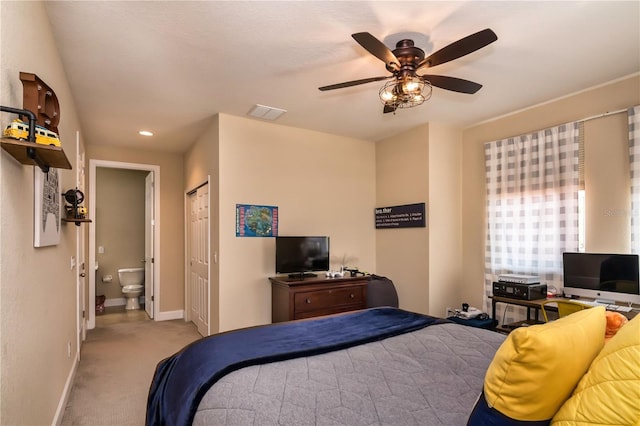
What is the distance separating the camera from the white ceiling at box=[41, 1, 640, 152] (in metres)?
2.12

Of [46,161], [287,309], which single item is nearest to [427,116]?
[287,309]

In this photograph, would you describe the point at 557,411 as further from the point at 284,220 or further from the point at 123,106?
the point at 123,106

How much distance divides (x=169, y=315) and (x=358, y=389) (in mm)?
4871

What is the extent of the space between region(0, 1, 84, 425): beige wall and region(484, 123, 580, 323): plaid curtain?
413cm

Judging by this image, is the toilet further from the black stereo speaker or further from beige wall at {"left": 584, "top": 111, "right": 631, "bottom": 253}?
beige wall at {"left": 584, "top": 111, "right": 631, "bottom": 253}

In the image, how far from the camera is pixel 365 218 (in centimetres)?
498

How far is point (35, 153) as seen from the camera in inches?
56.5

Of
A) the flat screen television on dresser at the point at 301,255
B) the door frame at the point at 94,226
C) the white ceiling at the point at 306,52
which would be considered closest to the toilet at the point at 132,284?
the door frame at the point at 94,226

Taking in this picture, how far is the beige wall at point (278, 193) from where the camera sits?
3.91 meters

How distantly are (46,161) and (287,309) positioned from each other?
8.76 feet

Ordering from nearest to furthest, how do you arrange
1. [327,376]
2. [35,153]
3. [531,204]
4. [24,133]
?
[24,133] → [35,153] → [327,376] → [531,204]

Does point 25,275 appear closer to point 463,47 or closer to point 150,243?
point 463,47

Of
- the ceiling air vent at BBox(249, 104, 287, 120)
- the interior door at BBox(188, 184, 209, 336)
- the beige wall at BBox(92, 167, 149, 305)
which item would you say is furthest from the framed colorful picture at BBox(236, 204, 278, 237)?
the beige wall at BBox(92, 167, 149, 305)

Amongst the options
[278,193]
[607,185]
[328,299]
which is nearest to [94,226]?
[278,193]
